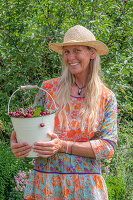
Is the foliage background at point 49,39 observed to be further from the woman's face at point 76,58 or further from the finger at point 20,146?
the finger at point 20,146

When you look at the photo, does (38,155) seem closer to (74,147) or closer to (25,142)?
(25,142)

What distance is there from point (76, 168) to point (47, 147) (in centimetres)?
26

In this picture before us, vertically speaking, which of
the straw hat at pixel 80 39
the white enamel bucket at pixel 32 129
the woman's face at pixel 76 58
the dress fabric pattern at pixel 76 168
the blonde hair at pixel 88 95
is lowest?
the dress fabric pattern at pixel 76 168

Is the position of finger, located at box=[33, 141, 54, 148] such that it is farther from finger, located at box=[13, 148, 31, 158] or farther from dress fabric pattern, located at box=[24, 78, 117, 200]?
dress fabric pattern, located at box=[24, 78, 117, 200]

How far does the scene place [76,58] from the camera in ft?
6.61

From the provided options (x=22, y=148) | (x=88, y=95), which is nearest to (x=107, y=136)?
(x=88, y=95)

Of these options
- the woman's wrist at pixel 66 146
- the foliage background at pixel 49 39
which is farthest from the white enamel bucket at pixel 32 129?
the foliage background at pixel 49 39

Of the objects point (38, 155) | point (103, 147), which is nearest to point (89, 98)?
point (103, 147)

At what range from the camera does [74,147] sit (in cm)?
189

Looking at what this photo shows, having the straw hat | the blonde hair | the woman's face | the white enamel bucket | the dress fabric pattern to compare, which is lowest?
the dress fabric pattern

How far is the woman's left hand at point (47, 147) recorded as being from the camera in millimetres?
1763

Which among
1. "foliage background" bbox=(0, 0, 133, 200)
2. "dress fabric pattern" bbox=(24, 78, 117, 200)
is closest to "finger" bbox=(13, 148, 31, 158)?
"dress fabric pattern" bbox=(24, 78, 117, 200)

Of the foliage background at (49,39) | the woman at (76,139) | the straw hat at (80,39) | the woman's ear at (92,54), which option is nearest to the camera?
the woman at (76,139)

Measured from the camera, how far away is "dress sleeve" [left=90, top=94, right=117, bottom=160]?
6.19ft
